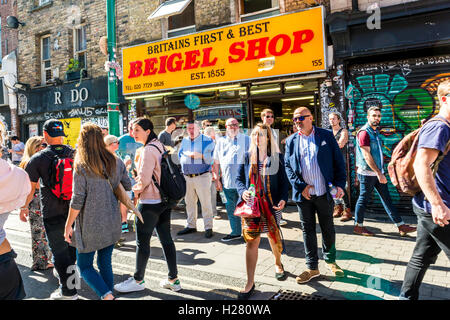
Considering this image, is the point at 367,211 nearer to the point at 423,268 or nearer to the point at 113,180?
the point at 423,268

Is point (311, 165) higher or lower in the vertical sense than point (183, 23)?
lower

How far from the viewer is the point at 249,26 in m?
8.52

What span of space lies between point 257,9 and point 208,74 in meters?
2.15

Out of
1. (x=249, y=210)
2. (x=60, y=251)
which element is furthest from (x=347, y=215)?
(x=60, y=251)

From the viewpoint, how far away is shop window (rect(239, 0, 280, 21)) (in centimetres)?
881

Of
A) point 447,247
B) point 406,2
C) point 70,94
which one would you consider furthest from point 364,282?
point 70,94

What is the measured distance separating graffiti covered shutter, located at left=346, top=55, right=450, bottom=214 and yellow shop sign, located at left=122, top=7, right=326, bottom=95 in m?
1.04

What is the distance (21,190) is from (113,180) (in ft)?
4.14

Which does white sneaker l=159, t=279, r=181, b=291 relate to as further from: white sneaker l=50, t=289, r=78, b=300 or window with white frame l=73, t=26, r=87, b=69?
window with white frame l=73, t=26, r=87, b=69

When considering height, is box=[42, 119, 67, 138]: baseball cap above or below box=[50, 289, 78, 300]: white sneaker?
above

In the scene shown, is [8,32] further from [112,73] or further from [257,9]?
[257,9]

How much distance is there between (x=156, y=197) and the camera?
12.7 feet

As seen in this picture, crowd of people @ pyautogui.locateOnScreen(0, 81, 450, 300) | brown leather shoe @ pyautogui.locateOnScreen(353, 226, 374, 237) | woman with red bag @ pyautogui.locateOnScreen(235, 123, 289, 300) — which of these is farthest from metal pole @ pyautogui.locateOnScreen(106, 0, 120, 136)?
brown leather shoe @ pyautogui.locateOnScreen(353, 226, 374, 237)

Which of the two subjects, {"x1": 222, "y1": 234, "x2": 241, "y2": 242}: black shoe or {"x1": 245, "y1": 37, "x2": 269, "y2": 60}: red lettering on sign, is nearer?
{"x1": 222, "y1": 234, "x2": 241, "y2": 242}: black shoe
